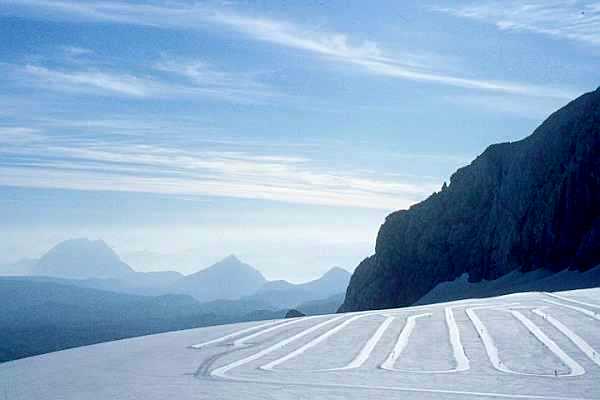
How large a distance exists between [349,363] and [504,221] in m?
78.0

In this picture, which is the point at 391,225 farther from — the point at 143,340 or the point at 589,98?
the point at 143,340

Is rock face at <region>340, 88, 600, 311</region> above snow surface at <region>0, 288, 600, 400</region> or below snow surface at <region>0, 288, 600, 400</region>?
above

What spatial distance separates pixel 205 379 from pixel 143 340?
26.1 ft

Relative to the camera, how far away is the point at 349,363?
1323cm

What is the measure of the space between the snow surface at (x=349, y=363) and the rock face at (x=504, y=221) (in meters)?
53.4

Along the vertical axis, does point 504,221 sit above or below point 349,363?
above

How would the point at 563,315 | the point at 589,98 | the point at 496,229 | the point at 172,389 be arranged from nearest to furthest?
the point at 172,389, the point at 563,315, the point at 589,98, the point at 496,229

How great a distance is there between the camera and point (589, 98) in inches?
2936

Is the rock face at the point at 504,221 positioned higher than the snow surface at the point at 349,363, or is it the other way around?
the rock face at the point at 504,221

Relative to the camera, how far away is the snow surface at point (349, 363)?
10.6m

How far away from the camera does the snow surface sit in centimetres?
1059

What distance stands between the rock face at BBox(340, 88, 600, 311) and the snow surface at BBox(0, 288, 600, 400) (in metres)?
53.4

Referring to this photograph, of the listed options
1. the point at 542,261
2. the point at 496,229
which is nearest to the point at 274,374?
the point at 542,261

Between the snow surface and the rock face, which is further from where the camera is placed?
the rock face
